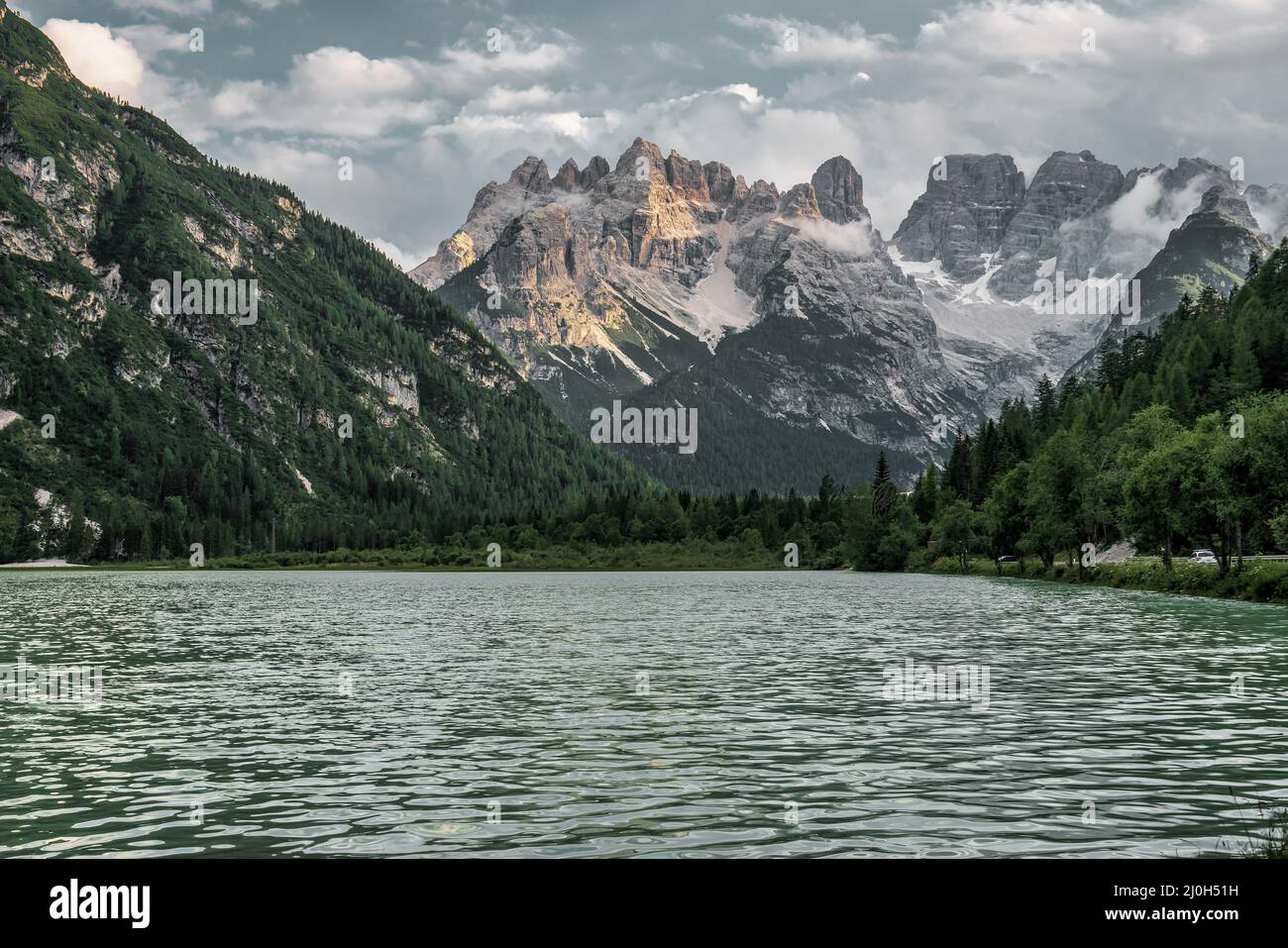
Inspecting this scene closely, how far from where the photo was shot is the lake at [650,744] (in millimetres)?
22281

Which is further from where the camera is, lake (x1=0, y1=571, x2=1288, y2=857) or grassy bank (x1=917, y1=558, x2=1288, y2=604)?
grassy bank (x1=917, y1=558, x2=1288, y2=604)

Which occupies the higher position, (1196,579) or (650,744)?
(650,744)

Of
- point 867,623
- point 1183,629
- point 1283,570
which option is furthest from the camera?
point 1283,570

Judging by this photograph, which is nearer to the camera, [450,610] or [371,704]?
[371,704]

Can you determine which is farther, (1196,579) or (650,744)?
(1196,579)

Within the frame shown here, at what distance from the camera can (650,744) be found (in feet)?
109

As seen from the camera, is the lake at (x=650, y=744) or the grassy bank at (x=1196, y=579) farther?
the grassy bank at (x=1196, y=579)

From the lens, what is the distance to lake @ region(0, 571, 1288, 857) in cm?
2228
